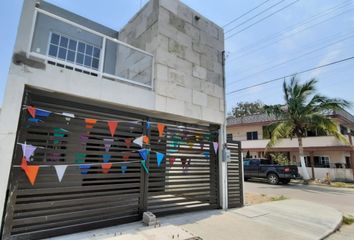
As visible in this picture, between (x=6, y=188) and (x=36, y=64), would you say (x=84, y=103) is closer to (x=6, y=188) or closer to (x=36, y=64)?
(x=36, y=64)

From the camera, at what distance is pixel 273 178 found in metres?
15.3

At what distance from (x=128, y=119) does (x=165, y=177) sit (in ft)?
6.14

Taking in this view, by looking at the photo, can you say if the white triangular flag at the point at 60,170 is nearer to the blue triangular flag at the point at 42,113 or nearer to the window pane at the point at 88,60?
the blue triangular flag at the point at 42,113

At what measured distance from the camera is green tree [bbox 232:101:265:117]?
37.2 metres

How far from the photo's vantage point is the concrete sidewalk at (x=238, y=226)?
4.10 meters

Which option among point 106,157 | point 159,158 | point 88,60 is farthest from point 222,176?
point 88,60

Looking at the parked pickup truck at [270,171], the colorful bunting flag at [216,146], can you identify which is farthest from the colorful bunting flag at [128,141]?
the parked pickup truck at [270,171]

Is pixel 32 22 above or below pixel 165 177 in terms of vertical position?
above

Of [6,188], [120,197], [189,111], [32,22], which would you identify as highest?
[32,22]

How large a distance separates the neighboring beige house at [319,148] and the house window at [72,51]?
15.3m

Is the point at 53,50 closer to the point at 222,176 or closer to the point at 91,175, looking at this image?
the point at 91,175

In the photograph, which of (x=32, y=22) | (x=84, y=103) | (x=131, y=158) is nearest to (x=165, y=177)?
(x=131, y=158)

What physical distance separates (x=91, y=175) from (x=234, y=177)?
474 cm

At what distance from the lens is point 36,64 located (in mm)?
3898
